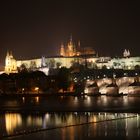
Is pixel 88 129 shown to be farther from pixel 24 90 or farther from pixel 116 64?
pixel 116 64

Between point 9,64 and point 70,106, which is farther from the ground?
point 9,64

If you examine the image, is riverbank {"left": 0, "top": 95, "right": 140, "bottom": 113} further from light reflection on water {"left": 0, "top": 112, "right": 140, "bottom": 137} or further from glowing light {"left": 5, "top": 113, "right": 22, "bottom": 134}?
light reflection on water {"left": 0, "top": 112, "right": 140, "bottom": 137}

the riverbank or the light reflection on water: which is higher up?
the riverbank

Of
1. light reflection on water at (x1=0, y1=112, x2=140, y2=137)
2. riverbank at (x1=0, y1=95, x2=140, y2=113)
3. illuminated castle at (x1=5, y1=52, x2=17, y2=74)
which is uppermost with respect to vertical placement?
illuminated castle at (x1=5, y1=52, x2=17, y2=74)

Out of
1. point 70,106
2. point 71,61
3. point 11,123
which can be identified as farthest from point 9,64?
point 11,123

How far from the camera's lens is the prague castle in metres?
95.1

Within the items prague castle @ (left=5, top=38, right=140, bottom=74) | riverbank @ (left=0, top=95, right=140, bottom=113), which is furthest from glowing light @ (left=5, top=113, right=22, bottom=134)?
prague castle @ (left=5, top=38, right=140, bottom=74)

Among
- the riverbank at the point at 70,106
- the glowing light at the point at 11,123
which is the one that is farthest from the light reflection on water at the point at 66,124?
the riverbank at the point at 70,106

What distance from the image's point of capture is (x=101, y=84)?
59.7 meters

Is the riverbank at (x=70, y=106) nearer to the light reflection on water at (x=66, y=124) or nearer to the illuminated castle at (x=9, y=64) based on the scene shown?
the light reflection on water at (x=66, y=124)

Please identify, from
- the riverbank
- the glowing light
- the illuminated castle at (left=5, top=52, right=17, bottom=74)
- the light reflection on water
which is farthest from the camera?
the illuminated castle at (left=5, top=52, right=17, bottom=74)

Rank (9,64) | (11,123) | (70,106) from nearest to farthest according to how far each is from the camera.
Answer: (11,123), (70,106), (9,64)

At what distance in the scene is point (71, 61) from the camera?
102 m

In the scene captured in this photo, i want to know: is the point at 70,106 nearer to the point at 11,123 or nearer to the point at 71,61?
the point at 11,123
